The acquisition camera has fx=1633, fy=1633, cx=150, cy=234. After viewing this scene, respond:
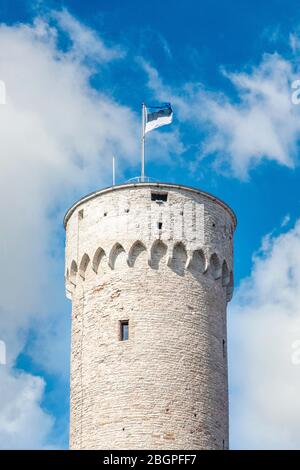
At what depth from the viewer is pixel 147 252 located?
53312mm

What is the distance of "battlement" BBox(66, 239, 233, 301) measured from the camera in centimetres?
5331

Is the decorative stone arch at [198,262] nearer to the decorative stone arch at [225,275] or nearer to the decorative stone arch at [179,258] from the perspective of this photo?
the decorative stone arch at [179,258]

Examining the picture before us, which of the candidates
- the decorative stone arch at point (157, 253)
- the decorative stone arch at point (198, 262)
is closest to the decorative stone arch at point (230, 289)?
the decorative stone arch at point (198, 262)

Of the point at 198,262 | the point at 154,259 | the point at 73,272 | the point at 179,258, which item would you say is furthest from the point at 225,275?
the point at 73,272

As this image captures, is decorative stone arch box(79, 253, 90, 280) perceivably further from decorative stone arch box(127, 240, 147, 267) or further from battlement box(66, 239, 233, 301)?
decorative stone arch box(127, 240, 147, 267)

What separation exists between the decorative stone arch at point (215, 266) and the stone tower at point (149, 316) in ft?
0.11

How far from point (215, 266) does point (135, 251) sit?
116 inches

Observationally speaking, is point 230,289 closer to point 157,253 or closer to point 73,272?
point 157,253

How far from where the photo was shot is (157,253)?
53469 millimetres

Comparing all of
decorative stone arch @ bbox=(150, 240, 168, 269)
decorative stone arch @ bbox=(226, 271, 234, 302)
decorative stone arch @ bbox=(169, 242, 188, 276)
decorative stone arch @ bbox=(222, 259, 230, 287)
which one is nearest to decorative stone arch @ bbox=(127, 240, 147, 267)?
decorative stone arch @ bbox=(150, 240, 168, 269)

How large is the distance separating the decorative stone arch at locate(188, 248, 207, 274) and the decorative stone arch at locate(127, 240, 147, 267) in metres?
1.63

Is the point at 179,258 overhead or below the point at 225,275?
overhead

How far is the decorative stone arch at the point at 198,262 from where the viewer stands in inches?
2112
